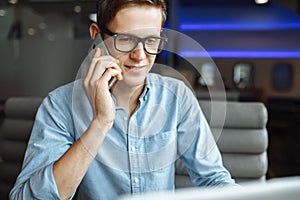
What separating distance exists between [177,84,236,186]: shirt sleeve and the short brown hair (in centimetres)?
26

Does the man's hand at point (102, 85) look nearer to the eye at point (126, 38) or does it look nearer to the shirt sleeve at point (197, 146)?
the eye at point (126, 38)

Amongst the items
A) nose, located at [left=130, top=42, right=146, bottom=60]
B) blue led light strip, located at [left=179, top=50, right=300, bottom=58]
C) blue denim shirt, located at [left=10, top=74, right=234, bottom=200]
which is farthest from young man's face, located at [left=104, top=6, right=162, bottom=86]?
blue led light strip, located at [left=179, top=50, right=300, bottom=58]

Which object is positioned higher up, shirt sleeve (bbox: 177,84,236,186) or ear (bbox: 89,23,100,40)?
ear (bbox: 89,23,100,40)

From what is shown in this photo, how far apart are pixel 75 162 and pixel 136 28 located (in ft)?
1.01

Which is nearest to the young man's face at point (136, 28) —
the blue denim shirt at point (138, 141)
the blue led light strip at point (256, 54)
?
the blue denim shirt at point (138, 141)

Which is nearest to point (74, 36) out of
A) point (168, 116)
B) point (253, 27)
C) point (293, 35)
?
point (168, 116)

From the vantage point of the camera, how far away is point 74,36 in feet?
11.3

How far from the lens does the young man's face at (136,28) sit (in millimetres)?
872

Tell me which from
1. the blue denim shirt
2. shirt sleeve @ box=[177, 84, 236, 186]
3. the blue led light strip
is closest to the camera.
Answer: the blue denim shirt

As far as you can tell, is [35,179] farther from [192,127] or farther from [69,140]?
[192,127]

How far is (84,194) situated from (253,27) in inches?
210

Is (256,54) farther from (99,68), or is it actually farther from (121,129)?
(99,68)

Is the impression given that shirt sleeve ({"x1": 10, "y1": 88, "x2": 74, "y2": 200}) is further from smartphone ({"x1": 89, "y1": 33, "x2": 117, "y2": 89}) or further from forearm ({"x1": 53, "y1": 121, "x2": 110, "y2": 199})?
smartphone ({"x1": 89, "y1": 33, "x2": 117, "y2": 89})

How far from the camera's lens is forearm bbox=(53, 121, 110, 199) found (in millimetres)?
851
